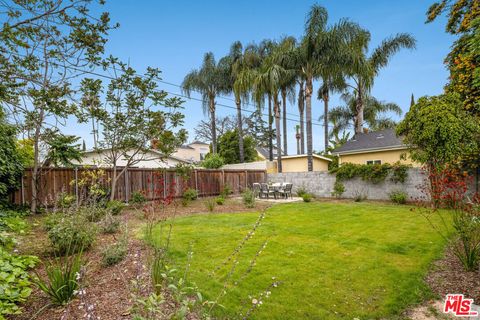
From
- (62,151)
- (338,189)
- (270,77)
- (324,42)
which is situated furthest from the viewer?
(270,77)

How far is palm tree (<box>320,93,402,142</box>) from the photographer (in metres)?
23.0

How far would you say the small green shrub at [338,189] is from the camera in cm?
1267

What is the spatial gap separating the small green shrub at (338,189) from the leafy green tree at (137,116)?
8.13 metres

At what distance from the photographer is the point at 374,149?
1545 centimetres

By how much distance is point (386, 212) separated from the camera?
8.26 meters

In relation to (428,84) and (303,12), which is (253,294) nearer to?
(428,84)

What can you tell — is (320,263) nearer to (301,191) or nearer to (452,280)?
(452,280)

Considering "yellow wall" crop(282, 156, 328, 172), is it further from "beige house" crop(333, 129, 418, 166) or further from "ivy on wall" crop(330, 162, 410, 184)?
"ivy on wall" crop(330, 162, 410, 184)

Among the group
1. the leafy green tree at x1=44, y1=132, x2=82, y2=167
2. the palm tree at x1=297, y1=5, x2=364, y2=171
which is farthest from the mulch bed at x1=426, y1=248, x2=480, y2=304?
the palm tree at x1=297, y1=5, x2=364, y2=171

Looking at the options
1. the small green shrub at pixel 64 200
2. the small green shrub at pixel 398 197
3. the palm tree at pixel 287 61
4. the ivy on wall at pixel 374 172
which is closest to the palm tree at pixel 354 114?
the palm tree at pixel 287 61

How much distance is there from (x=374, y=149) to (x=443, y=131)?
7619mm

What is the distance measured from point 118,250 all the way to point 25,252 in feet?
5.16

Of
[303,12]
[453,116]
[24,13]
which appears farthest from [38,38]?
[303,12]

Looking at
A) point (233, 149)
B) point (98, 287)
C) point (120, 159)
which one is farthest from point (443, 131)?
point (233, 149)
